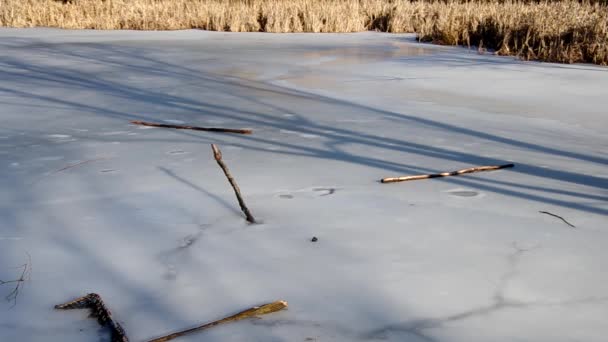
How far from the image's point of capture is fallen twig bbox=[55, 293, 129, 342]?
4.26 ft

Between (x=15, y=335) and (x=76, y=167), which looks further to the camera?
(x=76, y=167)

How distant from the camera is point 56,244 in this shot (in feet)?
5.94

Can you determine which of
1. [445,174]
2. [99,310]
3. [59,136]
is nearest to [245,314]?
[99,310]

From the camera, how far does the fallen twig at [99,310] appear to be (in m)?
1.30

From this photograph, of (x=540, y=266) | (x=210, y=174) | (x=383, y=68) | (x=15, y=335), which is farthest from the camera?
(x=383, y=68)

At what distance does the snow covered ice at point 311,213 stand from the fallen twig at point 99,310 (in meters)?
0.03

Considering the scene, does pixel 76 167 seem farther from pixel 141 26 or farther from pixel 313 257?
pixel 141 26

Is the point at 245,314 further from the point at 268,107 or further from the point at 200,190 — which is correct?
the point at 268,107

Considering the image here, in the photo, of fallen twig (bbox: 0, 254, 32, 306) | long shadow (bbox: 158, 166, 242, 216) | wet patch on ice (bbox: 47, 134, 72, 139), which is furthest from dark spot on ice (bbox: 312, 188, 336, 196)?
wet patch on ice (bbox: 47, 134, 72, 139)

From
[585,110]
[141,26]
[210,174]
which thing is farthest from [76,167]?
[141,26]

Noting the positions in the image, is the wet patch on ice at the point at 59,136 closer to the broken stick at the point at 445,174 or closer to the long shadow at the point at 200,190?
the long shadow at the point at 200,190

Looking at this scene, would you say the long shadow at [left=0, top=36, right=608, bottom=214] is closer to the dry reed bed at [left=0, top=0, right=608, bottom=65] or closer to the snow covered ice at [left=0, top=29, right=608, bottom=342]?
the snow covered ice at [left=0, top=29, right=608, bottom=342]

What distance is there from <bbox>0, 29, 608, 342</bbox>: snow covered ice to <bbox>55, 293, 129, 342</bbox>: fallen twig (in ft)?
0.10

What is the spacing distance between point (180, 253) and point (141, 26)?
9539 mm
